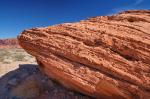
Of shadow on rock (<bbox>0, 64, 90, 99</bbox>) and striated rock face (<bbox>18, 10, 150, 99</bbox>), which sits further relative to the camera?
shadow on rock (<bbox>0, 64, 90, 99</bbox>)

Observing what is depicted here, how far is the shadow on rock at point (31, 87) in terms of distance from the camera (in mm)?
11328

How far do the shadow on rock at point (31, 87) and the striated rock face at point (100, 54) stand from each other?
0.43 m

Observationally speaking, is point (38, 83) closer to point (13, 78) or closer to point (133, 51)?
point (13, 78)

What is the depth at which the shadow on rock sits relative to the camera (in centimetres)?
1133

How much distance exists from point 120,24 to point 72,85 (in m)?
2.97

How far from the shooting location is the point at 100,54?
9.99 metres

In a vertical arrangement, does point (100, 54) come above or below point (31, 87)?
above

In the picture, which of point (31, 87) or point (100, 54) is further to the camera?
point (31, 87)

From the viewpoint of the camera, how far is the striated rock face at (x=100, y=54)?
31.0 feet

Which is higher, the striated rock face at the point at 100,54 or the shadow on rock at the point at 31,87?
the striated rock face at the point at 100,54

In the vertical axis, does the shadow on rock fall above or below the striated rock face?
below

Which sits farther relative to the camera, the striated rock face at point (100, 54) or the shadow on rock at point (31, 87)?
the shadow on rock at point (31, 87)

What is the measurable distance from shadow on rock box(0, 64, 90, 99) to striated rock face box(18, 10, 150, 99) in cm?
43

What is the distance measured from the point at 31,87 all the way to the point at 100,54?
4017mm
